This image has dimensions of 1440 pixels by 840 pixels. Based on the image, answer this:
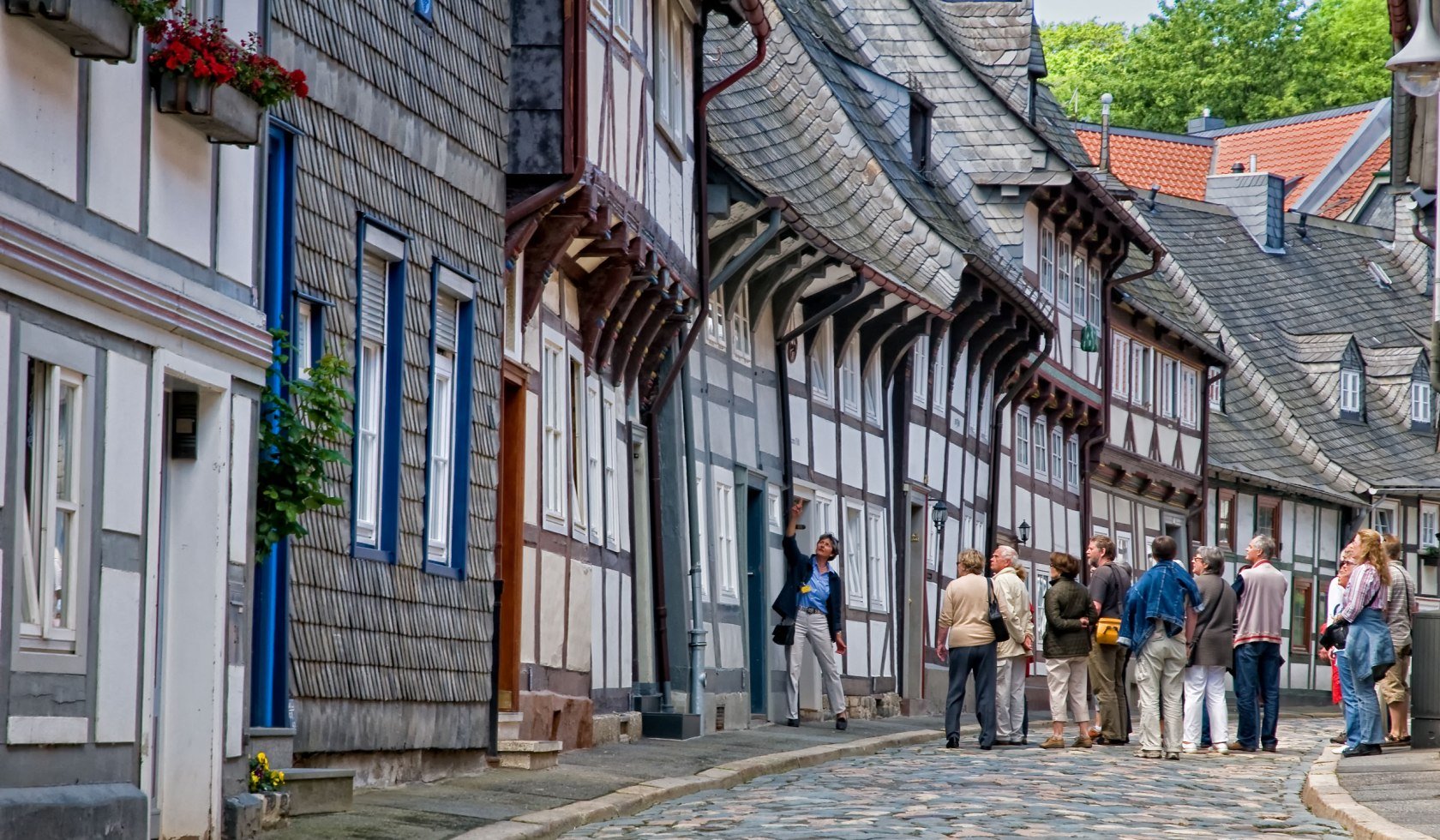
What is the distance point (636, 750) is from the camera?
683 inches

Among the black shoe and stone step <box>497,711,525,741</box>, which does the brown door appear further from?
the black shoe

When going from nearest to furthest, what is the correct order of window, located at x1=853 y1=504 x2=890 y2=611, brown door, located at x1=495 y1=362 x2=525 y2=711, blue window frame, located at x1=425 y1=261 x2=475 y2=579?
blue window frame, located at x1=425 y1=261 x2=475 y2=579
brown door, located at x1=495 y1=362 x2=525 y2=711
window, located at x1=853 y1=504 x2=890 y2=611

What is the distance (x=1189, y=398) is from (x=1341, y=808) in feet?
101

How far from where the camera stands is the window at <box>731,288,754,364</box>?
22.9 m

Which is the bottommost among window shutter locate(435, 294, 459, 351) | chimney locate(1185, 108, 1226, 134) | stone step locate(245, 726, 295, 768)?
stone step locate(245, 726, 295, 768)

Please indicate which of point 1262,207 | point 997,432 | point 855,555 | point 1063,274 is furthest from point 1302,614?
point 855,555

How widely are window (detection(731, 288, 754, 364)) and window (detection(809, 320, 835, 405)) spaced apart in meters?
1.98

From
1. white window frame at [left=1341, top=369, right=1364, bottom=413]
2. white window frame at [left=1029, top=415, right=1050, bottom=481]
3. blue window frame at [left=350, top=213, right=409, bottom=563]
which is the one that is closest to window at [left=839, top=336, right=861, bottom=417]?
white window frame at [left=1029, top=415, right=1050, bottom=481]

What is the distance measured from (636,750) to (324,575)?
221 inches

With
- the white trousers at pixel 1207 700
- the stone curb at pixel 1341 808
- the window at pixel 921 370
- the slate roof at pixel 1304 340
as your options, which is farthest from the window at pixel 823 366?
the slate roof at pixel 1304 340

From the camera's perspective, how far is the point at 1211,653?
19.2 metres

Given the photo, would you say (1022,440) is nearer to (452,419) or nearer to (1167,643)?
(1167,643)

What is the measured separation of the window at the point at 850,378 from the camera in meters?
26.4

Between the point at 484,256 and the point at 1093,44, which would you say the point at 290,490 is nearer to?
the point at 484,256
